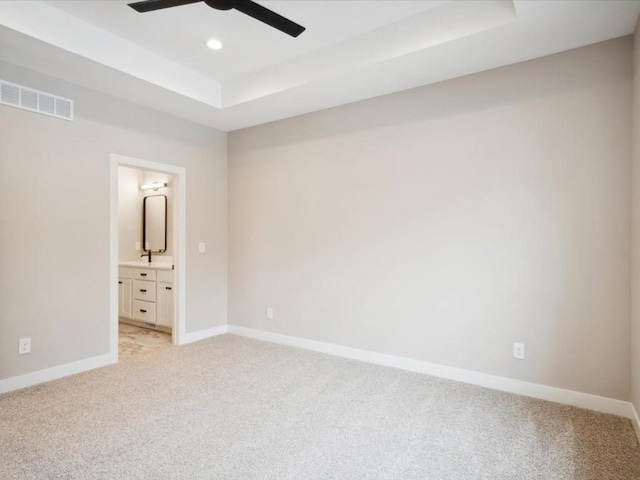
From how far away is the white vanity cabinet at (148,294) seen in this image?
4594 mm

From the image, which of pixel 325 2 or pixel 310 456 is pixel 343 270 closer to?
pixel 310 456

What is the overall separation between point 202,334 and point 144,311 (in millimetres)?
1051

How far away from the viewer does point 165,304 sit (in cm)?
462

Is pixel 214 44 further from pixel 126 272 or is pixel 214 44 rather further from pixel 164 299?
pixel 126 272

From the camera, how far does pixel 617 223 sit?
2.51 metres

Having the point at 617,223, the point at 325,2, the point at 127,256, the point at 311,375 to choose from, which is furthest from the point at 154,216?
the point at 617,223

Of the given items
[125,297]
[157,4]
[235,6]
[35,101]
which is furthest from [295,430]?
[125,297]

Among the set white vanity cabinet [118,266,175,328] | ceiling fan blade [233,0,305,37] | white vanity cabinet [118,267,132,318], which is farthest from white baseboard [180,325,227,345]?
ceiling fan blade [233,0,305,37]

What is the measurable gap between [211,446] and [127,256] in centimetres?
421

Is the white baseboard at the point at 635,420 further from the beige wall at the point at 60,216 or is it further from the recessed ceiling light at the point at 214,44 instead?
the beige wall at the point at 60,216

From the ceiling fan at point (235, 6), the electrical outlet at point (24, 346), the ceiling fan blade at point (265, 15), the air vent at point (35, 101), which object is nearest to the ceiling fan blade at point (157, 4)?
the ceiling fan at point (235, 6)

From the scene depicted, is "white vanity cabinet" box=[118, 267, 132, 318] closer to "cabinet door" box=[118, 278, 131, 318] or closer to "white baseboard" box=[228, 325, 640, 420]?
"cabinet door" box=[118, 278, 131, 318]

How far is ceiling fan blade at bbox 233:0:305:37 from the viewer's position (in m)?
2.12

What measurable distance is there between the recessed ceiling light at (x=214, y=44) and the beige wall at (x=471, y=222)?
1196 millimetres
